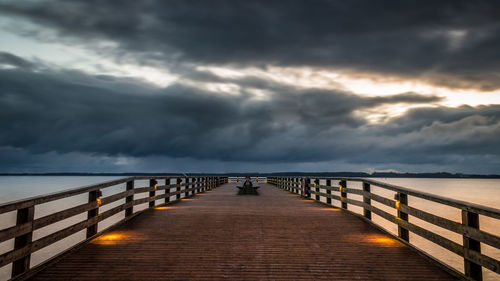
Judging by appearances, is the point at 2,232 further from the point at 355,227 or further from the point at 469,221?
the point at 355,227

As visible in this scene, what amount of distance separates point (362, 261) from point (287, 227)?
3.01 m

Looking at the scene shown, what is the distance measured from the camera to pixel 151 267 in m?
5.96

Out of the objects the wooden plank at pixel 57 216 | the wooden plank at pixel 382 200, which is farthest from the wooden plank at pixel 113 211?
the wooden plank at pixel 382 200

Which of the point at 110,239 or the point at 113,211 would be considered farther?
the point at 113,211

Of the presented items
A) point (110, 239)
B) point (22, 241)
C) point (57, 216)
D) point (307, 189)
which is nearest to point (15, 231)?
point (22, 241)

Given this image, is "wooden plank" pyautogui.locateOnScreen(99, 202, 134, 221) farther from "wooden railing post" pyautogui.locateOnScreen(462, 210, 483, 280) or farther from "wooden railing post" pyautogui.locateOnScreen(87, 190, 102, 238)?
"wooden railing post" pyautogui.locateOnScreen(462, 210, 483, 280)

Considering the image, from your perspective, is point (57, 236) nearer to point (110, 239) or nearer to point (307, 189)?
point (110, 239)

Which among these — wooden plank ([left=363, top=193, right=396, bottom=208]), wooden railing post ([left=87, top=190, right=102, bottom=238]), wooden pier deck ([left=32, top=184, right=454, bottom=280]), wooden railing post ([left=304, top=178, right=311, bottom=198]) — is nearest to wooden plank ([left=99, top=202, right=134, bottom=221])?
wooden railing post ([left=87, top=190, right=102, bottom=238])

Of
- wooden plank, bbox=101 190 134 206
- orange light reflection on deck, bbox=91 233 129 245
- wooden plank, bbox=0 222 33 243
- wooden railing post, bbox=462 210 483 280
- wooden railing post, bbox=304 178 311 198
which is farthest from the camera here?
wooden railing post, bbox=304 178 311 198

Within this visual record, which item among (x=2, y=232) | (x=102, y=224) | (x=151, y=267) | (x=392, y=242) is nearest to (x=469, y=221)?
(x=392, y=242)

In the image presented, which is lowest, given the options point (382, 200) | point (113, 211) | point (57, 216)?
point (113, 211)

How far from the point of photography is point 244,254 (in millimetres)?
6645

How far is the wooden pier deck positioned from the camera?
5.65 metres

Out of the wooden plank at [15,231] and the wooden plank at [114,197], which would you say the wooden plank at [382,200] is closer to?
the wooden plank at [114,197]
